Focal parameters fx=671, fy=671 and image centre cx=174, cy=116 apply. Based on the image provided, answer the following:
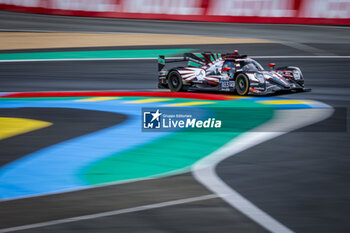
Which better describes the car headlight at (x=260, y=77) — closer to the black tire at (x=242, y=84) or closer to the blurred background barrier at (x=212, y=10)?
the black tire at (x=242, y=84)

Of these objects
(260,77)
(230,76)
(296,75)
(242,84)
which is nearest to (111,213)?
(260,77)

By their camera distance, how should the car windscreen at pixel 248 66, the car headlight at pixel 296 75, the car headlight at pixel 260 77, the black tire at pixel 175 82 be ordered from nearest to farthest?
the car headlight at pixel 260 77 < the car windscreen at pixel 248 66 < the car headlight at pixel 296 75 < the black tire at pixel 175 82

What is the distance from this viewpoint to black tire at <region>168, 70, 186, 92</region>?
14.5 meters

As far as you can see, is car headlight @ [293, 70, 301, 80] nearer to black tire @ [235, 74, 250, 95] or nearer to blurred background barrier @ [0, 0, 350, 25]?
black tire @ [235, 74, 250, 95]

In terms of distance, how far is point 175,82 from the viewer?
14.7 meters

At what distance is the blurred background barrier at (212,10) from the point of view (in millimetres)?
27922

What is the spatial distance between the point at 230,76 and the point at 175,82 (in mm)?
1476

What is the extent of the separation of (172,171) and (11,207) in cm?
197

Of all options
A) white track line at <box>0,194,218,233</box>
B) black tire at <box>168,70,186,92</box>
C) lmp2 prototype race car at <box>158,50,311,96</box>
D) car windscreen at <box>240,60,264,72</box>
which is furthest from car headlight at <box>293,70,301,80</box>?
white track line at <box>0,194,218,233</box>

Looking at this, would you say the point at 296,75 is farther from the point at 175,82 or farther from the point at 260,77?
the point at 175,82

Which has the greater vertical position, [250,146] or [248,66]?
[248,66]

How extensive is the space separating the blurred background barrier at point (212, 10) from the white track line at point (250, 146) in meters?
17.0

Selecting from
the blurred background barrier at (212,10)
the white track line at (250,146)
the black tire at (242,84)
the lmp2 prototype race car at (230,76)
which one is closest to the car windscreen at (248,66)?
the lmp2 prototype race car at (230,76)

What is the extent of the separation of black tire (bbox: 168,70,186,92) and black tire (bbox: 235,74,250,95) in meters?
1.39
